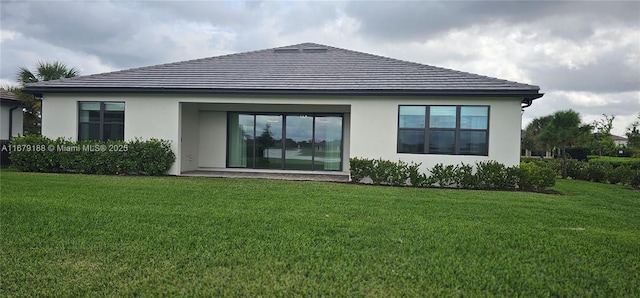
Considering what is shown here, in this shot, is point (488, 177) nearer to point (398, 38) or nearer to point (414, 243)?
point (414, 243)

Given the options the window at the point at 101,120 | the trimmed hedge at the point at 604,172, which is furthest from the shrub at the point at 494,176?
the window at the point at 101,120

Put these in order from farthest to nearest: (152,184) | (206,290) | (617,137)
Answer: (617,137), (152,184), (206,290)

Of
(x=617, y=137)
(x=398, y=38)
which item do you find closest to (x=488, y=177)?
(x=398, y=38)

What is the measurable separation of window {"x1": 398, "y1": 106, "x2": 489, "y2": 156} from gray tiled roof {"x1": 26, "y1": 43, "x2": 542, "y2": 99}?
624mm

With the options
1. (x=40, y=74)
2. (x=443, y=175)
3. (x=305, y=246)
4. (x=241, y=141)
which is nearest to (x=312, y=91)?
(x=241, y=141)

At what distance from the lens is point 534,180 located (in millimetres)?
10750

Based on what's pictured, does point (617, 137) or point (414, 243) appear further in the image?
point (617, 137)

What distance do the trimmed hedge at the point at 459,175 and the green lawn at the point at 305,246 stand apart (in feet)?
8.79

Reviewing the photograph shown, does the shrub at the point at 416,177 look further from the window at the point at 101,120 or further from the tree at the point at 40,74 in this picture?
the tree at the point at 40,74

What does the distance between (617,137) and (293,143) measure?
73.1 metres

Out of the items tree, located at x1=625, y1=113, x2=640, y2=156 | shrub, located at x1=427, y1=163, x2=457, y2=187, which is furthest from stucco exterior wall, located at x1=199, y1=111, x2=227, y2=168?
tree, located at x1=625, y1=113, x2=640, y2=156

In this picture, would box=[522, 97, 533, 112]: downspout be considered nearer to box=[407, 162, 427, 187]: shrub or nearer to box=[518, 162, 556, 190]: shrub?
box=[518, 162, 556, 190]: shrub

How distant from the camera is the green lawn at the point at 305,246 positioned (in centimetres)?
345

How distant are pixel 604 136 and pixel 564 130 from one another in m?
21.5
